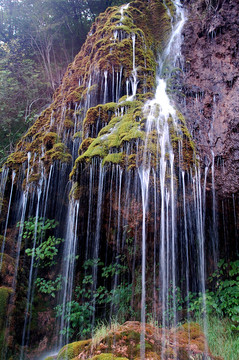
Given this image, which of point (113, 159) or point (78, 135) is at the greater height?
point (78, 135)

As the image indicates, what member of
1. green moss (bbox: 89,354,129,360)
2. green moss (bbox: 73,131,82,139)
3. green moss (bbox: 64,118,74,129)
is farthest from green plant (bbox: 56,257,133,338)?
green moss (bbox: 64,118,74,129)

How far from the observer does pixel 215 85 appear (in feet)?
22.9

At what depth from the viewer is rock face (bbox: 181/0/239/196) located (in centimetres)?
561

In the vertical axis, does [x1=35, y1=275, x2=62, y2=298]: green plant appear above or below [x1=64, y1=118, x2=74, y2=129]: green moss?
below

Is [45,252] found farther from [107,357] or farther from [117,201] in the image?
[107,357]

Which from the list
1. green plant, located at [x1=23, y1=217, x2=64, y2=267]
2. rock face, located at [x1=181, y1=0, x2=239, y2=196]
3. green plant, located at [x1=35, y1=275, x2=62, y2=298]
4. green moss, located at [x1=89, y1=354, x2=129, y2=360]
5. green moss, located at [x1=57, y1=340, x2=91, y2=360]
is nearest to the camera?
green moss, located at [x1=89, y1=354, x2=129, y2=360]

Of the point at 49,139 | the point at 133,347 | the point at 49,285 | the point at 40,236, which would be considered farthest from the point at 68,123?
the point at 133,347

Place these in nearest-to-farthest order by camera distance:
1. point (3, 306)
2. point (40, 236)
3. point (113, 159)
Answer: point (113, 159), point (3, 306), point (40, 236)

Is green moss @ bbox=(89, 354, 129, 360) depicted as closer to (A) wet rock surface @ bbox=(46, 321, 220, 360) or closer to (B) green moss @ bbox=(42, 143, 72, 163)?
(A) wet rock surface @ bbox=(46, 321, 220, 360)

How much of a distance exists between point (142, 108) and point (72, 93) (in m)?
3.30

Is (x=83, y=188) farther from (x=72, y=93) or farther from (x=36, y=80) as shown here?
(x=36, y=80)

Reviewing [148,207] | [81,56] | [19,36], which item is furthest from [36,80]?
[148,207]

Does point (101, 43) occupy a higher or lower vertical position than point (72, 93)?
higher

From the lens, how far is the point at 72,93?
845 cm
